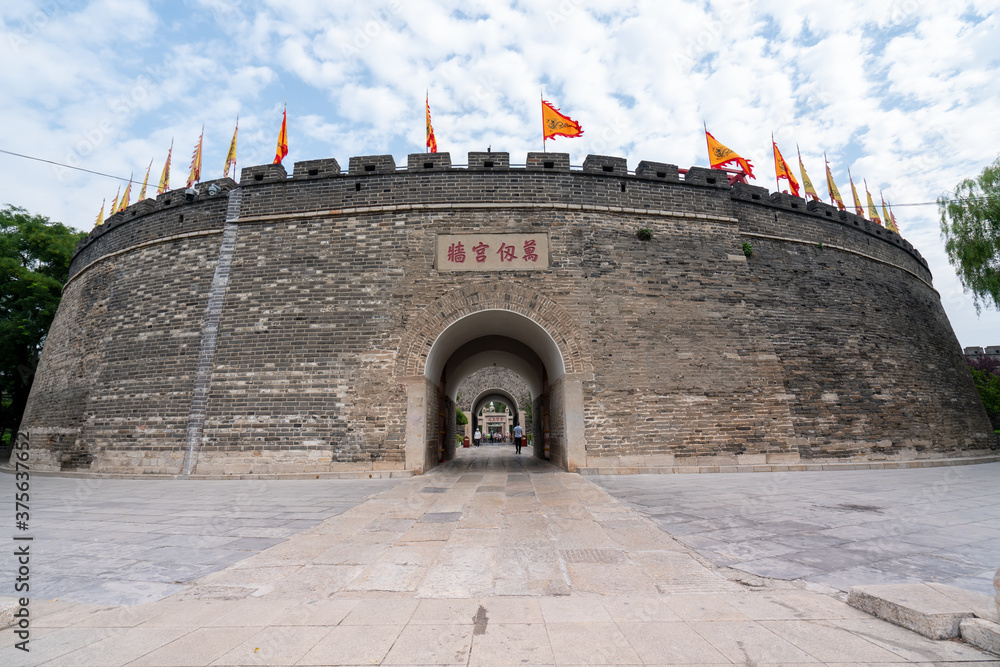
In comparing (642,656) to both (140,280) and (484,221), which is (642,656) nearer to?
(484,221)

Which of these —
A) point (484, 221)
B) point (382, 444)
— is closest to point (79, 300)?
point (382, 444)

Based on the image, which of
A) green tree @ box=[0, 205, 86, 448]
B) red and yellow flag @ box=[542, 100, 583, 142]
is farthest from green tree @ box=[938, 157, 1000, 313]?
green tree @ box=[0, 205, 86, 448]

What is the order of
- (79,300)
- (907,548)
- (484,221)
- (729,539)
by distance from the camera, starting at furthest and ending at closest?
1. (79,300)
2. (484,221)
3. (729,539)
4. (907,548)

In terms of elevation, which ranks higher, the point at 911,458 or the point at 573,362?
the point at 573,362

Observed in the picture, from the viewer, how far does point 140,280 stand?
1032 cm

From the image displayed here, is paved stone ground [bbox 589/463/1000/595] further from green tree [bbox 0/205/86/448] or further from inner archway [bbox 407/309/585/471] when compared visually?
green tree [bbox 0/205/86/448]

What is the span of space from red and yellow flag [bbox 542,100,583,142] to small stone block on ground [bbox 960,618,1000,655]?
1078 cm

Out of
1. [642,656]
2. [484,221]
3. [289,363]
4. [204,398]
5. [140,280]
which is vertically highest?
[484,221]

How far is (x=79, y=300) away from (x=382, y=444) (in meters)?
10.5

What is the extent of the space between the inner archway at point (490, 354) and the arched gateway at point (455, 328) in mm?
69

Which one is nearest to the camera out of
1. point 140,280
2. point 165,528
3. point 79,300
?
point 165,528

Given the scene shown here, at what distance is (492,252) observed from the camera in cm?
938

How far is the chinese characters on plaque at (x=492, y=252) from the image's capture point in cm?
930

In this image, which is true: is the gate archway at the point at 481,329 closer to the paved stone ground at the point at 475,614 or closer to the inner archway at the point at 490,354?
the inner archway at the point at 490,354
